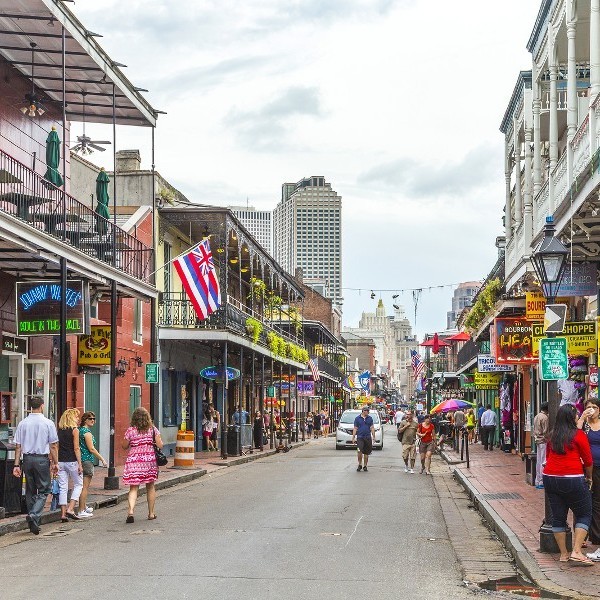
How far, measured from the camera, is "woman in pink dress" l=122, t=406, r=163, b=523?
49.0 feet

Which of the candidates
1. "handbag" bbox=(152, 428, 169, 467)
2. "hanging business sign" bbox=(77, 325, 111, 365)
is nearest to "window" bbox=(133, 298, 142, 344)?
"hanging business sign" bbox=(77, 325, 111, 365)

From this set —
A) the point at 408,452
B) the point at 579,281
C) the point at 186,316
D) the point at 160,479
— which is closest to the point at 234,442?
the point at 186,316

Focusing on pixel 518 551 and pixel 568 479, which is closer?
pixel 568 479

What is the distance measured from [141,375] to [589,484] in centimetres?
1944

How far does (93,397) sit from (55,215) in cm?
910

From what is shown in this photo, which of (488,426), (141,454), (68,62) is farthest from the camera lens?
(488,426)

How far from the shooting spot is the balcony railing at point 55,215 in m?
16.9

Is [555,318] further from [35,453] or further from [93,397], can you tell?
[93,397]

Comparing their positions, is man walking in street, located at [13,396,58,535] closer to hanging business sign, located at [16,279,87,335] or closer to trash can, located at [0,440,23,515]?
trash can, located at [0,440,23,515]

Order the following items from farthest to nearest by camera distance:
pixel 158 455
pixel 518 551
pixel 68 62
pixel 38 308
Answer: pixel 68 62 → pixel 38 308 → pixel 158 455 → pixel 518 551

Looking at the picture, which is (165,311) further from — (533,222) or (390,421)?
(390,421)

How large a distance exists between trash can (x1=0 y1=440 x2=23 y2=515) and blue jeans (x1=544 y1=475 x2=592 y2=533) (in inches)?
298

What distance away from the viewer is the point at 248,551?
458 inches

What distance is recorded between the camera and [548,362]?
12.6 metres
